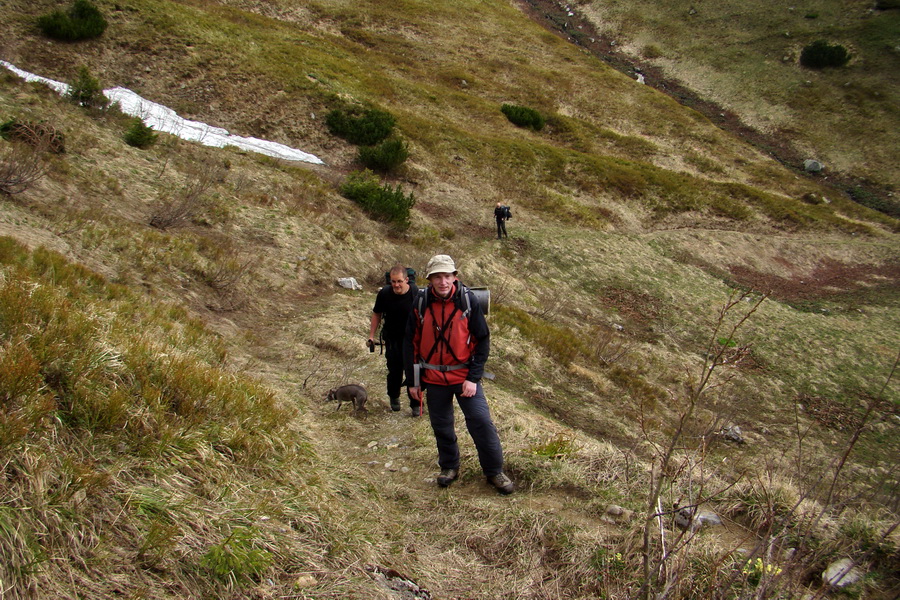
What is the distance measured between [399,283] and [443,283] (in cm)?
170

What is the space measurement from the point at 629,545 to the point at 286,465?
100 inches

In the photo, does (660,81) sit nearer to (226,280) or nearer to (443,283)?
(226,280)

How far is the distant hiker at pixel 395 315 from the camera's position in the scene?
545cm

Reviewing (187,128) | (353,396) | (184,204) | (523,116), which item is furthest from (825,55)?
(353,396)

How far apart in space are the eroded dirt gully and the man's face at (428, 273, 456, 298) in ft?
138

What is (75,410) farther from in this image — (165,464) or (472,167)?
(472,167)

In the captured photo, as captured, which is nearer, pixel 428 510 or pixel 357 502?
pixel 357 502

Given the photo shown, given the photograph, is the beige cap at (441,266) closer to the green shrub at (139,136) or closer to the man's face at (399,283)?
the man's face at (399,283)

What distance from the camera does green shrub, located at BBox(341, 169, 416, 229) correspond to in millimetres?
15453

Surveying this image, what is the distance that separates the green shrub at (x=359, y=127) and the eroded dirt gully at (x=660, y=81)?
32.8m

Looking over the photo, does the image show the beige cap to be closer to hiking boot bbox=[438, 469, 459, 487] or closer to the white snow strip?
hiking boot bbox=[438, 469, 459, 487]

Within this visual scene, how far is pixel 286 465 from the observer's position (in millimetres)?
3639

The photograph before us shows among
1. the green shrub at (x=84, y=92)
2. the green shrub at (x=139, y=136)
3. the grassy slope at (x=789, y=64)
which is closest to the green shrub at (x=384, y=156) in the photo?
the green shrub at (x=139, y=136)

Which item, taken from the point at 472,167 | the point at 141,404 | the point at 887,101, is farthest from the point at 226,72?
the point at 887,101
